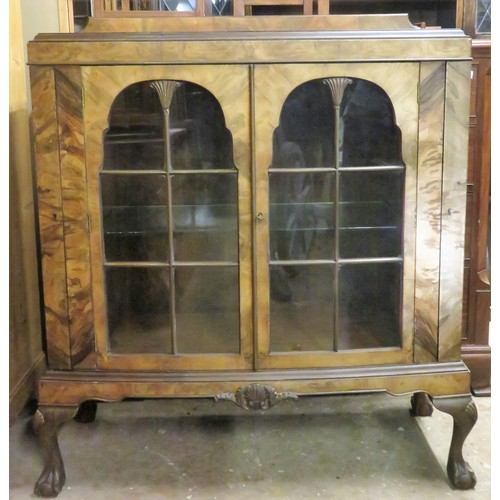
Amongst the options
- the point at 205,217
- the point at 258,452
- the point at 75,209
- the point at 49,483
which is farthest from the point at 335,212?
the point at 49,483

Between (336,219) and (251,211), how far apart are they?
0.19 m

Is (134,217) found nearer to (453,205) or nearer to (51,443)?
(51,443)

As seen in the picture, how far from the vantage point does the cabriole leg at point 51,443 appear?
4.98 feet

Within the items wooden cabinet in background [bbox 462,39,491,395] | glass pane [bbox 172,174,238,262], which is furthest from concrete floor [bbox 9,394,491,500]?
glass pane [bbox 172,174,238,262]

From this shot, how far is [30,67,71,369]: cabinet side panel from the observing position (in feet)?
4.62

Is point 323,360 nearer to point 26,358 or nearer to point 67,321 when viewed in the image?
point 67,321

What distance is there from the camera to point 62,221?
1460mm

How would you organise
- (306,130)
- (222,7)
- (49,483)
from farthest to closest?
(222,7)
(49,483)
(306,130)

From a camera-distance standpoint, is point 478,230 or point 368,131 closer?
point 368,131

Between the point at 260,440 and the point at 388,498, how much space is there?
0.40 metres

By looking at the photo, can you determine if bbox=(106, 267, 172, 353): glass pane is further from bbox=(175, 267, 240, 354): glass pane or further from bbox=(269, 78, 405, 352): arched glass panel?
bbox=(269, 78, 405, 352): arched glass panel

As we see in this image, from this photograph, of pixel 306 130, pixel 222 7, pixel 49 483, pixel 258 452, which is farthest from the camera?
pixel 222 7

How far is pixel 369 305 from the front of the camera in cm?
153
